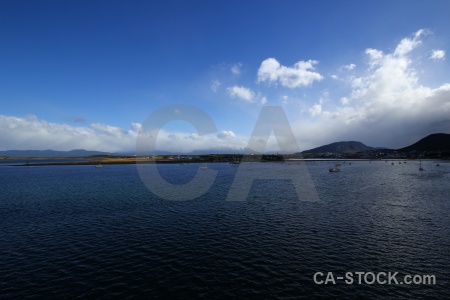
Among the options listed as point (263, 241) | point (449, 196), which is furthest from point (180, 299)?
point (449, 196)

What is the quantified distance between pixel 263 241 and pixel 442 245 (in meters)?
24.6

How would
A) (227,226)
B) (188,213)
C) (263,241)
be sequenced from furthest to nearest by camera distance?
1. (188,213)
2. (227,226)
3. (263,241)

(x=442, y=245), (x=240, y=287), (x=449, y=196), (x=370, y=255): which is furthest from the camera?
(x=449, y=196)

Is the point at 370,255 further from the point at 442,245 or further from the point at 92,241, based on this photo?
the point at 92,241

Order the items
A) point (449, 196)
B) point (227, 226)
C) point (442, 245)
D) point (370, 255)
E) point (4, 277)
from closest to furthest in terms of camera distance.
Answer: point (4, 277)
point (370, 255)
point (442, 245)
point (227, 226)
point (449, 196)

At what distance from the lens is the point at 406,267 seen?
26922 mm

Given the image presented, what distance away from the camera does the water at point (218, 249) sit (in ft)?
76.4

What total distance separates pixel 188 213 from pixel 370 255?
35356mm

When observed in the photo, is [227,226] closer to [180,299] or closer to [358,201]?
[180,299]

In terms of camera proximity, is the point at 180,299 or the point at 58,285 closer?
the point at 180,299

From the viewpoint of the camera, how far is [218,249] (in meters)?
33.0

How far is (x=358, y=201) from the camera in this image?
62594 millimetres

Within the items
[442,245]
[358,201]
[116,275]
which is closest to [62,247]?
[116,275]

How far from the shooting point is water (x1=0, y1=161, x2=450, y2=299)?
2330cm
